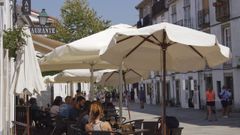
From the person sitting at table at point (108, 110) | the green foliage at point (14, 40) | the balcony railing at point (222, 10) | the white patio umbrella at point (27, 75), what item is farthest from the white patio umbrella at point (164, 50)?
the balcony railing at point (222, 10)

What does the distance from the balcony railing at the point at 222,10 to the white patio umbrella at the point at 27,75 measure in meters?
25.7

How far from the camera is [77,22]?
3662 cm

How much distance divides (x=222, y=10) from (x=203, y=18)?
13.2ft

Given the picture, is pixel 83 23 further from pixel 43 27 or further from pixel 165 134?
pixel 165 134

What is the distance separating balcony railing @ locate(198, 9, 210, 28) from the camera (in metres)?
39.0

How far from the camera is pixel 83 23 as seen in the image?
120ft

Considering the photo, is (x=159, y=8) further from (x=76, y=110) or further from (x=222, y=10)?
(x=76, y=110)

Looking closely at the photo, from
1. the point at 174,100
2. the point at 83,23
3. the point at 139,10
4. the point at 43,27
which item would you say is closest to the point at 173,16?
the point at 174,100

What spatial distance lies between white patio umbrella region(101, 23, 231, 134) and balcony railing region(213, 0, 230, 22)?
25050 millimetres

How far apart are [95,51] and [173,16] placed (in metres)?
39.8

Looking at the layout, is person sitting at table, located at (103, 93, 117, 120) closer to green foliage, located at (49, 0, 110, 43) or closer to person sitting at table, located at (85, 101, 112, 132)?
person sitting at table, located at (85, 101, 112, 132)

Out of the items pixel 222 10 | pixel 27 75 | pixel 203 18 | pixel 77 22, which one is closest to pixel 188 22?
pixel 203 18

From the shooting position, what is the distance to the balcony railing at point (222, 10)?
3503 cm

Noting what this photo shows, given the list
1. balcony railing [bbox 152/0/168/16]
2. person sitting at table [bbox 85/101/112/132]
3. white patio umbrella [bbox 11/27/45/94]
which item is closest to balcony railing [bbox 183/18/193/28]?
balcony railing [bbox 152/0/168/16]
